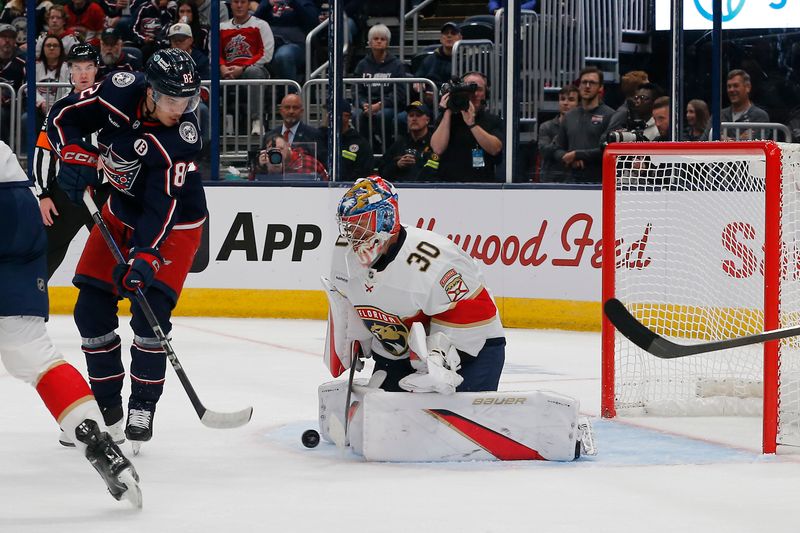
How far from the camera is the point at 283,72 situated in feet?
30.0

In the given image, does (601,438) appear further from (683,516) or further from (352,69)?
(352,69)

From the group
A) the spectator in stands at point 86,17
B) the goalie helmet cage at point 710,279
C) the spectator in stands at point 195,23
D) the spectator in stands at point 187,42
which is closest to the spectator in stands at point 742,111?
the goalie helmet cage at point 710,279

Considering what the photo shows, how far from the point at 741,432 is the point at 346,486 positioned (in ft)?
4.92

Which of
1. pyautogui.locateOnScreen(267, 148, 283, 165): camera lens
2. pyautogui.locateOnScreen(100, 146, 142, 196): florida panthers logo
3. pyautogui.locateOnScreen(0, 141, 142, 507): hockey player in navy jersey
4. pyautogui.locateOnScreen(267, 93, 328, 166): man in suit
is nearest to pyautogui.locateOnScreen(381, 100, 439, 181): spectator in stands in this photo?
pyautogui.locateOnScreen(267, 93, 328, 166): man in suit

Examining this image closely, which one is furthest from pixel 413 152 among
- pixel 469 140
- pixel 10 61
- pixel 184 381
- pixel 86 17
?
pixel 184 381

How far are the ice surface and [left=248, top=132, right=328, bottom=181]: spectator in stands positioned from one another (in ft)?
9.41

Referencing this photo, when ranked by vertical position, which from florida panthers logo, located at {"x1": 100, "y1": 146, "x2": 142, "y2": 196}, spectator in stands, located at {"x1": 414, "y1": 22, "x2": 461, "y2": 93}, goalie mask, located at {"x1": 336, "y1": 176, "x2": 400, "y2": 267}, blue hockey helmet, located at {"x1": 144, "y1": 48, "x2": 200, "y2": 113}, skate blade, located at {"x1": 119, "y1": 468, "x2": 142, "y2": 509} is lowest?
skate blade, located at {"x1": 119, "y1": 468, "x2": 142, "y2": 509}

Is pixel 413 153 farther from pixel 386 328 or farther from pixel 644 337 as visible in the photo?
pixel 644 337

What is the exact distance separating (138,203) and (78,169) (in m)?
0.20

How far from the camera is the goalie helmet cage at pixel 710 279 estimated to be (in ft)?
13.2

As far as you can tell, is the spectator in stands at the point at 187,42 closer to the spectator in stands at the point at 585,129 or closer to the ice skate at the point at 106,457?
the spectator in stands at the point at 585,129

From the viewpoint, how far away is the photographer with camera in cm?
714

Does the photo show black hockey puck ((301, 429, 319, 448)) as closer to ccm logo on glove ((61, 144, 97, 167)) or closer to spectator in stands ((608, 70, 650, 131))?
ccm logo on glove ((61, 144, 97, 167))

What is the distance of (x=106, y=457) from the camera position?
10.00ft
